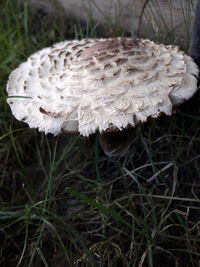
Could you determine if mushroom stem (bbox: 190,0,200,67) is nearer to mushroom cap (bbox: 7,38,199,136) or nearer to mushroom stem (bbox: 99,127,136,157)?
mushroom cap (bbox: 7,38,199,136)

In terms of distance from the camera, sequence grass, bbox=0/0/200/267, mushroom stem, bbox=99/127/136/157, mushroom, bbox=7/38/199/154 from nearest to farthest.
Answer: mushroom, bbox=7/38/199/154 < grass, bbox=0/0/200/267 < mushroom stem, bbox=99/127/136/157

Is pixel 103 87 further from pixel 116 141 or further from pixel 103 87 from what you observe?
pixel 116 141

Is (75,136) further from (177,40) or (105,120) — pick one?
(177,40)

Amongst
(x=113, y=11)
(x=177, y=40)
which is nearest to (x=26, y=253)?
(x=177, y=40)

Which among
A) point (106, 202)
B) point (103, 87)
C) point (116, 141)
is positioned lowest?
point (106, 202)

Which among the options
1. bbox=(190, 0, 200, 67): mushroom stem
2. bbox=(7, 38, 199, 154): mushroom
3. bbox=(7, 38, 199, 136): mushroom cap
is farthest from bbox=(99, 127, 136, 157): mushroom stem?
bbox=(190, 0, 200, 67): mushroom stem

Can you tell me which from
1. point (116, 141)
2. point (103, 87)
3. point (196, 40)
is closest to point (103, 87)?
point (103, 87)
